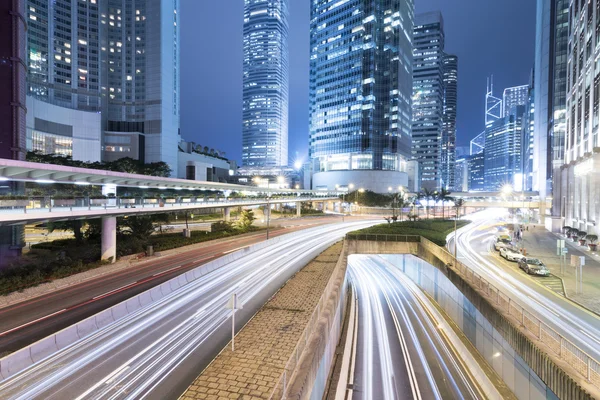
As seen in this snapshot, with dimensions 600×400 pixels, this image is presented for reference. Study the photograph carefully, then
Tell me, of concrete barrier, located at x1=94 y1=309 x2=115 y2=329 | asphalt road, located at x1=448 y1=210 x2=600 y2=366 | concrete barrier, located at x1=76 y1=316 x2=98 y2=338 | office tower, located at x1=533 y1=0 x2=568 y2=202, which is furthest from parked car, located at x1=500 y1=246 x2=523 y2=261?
office tower, located at x1=533 y1=0 x2=568 y2=202

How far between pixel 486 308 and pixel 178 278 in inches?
743

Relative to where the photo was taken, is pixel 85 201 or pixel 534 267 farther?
pixel 534 267

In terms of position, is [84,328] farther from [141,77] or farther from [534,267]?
[141,77]

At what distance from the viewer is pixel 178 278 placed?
67.8ft

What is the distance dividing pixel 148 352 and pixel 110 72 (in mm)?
130982

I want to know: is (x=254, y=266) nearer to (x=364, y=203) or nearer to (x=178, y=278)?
(x=178, y=278)

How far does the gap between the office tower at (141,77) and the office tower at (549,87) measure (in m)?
116

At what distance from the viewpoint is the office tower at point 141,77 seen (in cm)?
10700

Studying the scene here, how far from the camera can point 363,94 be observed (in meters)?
124

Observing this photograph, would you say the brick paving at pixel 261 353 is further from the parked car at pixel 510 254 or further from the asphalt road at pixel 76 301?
the parked car at pixel 510 254

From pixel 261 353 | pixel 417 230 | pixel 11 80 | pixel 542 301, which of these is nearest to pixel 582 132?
pixel 417 230

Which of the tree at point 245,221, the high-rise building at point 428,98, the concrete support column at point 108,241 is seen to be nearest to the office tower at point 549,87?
the tree at point 245,221

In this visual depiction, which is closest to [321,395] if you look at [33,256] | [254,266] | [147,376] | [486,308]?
[147,376]

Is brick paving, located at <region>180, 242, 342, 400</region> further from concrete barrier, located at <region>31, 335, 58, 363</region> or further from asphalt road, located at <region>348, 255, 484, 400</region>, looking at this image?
concrete barrier, located at <region>31, 335, 58, 363</region>
